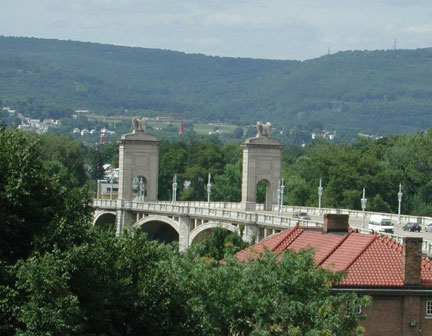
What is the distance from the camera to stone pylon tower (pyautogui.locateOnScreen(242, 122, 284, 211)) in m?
106

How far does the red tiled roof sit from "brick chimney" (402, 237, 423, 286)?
0.31 m

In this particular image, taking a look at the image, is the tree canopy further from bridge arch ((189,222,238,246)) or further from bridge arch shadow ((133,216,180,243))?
bridge arch shadow ((133,216,180,243))

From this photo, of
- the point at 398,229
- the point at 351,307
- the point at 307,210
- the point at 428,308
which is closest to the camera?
the point at 351,307

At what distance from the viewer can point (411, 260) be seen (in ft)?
151

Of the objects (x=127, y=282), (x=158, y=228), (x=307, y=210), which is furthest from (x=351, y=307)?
(x=158, y=228)

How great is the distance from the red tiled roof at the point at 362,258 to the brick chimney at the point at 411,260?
31 centimetres

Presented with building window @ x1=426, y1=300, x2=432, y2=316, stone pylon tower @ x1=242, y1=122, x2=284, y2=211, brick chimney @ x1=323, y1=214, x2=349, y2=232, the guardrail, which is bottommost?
building window @ x1=426, y1=300, x2=432, y2=316

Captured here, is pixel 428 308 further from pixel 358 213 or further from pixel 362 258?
pixel 358 213

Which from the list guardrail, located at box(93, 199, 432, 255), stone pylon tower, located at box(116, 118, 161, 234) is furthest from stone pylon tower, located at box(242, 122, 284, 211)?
stone pylon tower, located at box(116, 118, 161, 234)

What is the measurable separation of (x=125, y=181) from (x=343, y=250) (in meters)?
67.3

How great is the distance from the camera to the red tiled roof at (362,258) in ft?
152

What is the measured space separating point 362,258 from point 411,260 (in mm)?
2057

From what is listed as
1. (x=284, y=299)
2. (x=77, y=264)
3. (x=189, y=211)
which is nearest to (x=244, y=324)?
A: (x=284, y=299)

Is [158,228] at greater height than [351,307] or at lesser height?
greater
